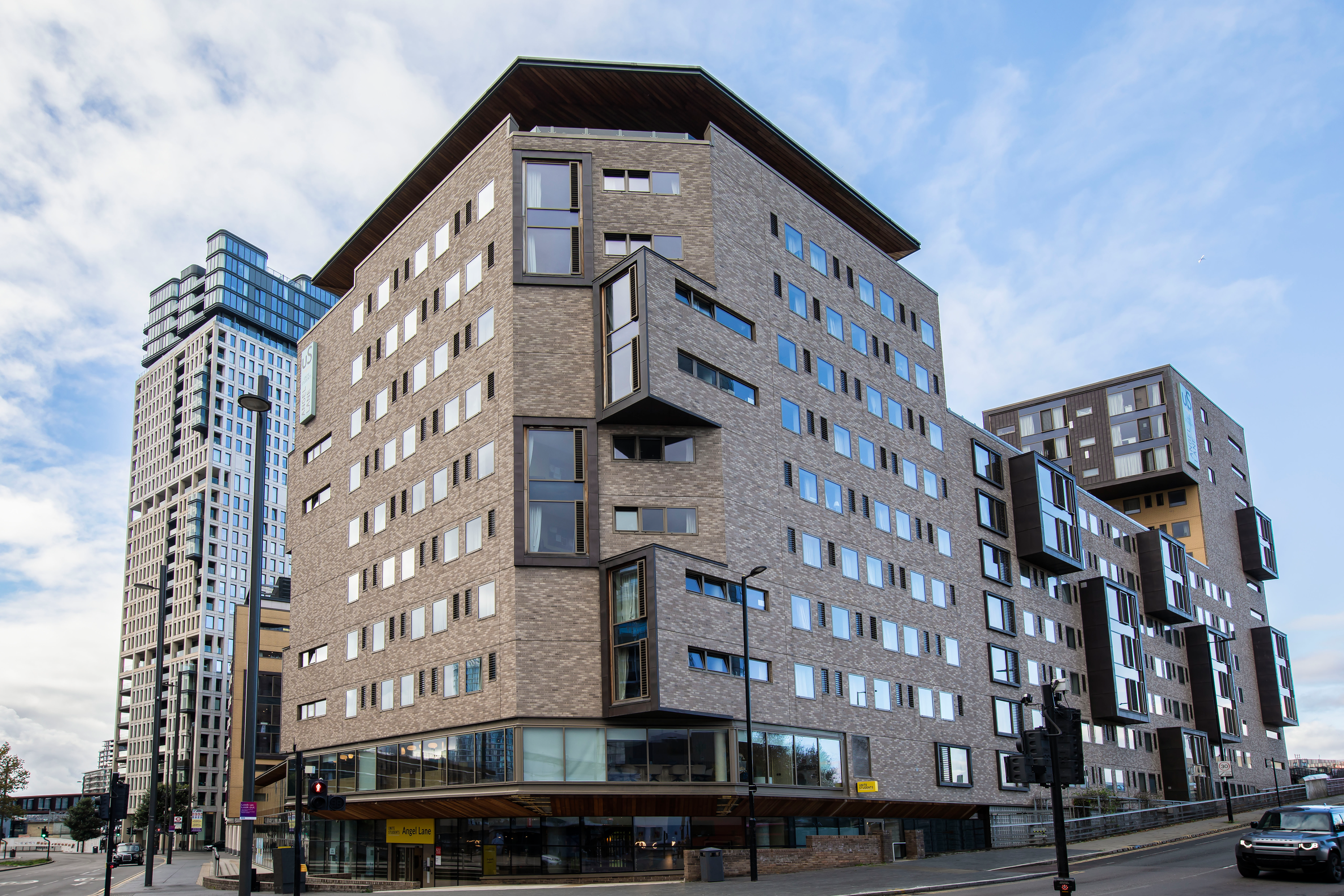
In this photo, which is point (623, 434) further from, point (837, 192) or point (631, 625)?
point (837, 192)

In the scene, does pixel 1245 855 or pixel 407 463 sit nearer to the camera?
pixel 1245 855

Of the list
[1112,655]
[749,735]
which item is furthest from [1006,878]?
[1112,655]

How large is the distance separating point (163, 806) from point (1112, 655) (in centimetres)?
11837

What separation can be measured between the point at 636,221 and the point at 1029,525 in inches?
1344

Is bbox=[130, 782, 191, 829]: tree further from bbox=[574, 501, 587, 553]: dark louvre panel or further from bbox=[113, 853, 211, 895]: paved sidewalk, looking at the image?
bbox=[574, 501, 587, 553]: dark louvre panel

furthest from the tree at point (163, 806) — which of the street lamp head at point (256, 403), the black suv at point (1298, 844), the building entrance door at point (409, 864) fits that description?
the black suv at point (1298, 844)

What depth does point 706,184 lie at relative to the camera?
151 ft

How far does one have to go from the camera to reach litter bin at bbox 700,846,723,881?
114 feet

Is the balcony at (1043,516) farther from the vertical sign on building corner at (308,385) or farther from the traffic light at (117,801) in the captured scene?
the traffic light at (117,801)

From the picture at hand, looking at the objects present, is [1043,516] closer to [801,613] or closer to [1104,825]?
[1104,825]

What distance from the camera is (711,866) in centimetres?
3475

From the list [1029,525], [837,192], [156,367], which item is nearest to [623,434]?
[837,192]

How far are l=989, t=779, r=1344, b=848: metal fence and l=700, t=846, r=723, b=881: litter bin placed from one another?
17.4m

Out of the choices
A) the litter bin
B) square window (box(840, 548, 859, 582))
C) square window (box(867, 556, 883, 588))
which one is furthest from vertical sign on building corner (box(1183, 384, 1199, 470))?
the litter bin
